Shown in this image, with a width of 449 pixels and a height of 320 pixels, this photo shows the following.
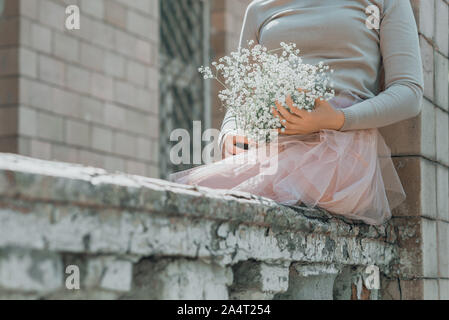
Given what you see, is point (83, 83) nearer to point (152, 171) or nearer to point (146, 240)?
point (152, 171)

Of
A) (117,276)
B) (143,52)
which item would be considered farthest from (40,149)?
(117,276)

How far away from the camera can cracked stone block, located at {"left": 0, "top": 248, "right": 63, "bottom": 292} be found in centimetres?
146

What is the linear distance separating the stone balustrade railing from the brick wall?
373 centimetres

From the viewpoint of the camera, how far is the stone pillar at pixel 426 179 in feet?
9.87

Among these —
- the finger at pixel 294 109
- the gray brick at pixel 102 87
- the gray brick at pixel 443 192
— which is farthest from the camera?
the gray brick at pixel 102 87

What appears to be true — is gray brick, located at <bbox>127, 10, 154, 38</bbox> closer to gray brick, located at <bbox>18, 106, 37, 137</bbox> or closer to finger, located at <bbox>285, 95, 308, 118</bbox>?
gray brick, located at <bbox>18, 106, 37, 137</bbox>

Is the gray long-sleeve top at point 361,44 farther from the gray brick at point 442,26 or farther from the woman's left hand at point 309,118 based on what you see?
the gray brick at point 442,26

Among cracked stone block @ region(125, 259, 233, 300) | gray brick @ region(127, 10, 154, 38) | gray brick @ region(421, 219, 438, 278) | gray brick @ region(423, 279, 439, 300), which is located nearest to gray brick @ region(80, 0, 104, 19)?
gray brick @ region(127, 10, 154, 38)

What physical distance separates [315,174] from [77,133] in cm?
404

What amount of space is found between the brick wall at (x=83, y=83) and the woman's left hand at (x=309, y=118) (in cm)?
348

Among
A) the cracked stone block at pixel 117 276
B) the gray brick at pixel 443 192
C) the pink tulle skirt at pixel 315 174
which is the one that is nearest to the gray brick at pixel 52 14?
the pink tulle skirt at pixel 315 174

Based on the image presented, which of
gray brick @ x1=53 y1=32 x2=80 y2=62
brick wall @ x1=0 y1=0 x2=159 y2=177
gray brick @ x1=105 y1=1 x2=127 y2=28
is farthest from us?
gray brick @ x1=105 y1=1 x2=127 y2=28

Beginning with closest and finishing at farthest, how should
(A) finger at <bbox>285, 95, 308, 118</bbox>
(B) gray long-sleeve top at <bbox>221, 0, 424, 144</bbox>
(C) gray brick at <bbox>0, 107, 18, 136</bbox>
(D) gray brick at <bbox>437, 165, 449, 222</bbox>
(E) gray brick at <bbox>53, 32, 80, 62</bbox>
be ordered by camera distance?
→ 1. (A) finger at <bbox>285, 95, 308, 118</bbox>
2. (B) gray long-sleeve top at <bbox>221, 0, 424, 144</bbox>
3. (D) gray brick at <bbox>437, 165, 449, 222</bbox>
4. (C) gray brick at <bbox>0, 107, 18, 136</bbox>
5. (E) gray brick at <bbox>53, 32, 80, 62</bbox>
